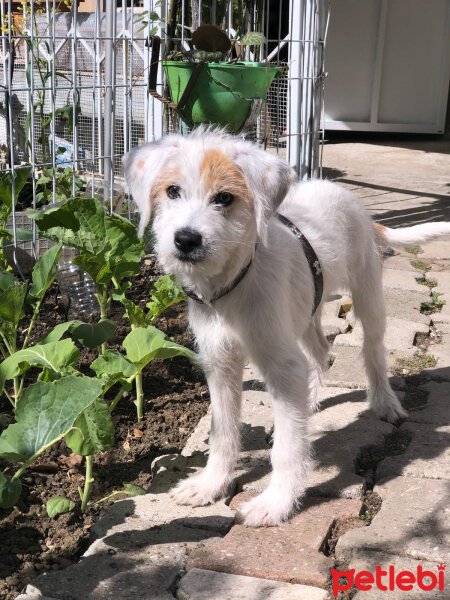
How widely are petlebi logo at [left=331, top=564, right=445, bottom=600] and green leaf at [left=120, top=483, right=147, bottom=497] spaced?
87 centimetres

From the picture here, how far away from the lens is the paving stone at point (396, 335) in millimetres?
4609

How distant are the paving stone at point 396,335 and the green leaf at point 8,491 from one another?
266cm

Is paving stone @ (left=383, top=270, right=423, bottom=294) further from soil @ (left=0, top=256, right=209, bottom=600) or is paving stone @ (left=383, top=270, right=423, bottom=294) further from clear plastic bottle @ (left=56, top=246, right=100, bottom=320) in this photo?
clear plastic bottle @ (left=56, top=246, right=100, bottom=320)

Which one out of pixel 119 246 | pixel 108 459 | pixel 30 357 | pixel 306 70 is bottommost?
pixel 108 459

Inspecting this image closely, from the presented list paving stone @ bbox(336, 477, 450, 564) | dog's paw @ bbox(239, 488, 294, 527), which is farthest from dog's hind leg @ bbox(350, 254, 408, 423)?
dog's paw @ bbox(239, 488, 294, 527)

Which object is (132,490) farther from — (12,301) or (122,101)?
(122,101)

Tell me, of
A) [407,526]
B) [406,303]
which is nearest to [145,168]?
[407,526]

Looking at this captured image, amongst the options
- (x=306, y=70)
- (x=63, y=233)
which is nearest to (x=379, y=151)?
(x=306, y=70)

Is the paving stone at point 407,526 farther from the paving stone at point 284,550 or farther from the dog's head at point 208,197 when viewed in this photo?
the dog's head at point 208,197

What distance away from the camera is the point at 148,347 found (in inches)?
118

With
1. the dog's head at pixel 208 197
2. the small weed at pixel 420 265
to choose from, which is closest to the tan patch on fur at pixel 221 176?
the dog's head at pixel 208 197

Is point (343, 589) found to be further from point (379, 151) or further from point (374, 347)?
point (379, 151)

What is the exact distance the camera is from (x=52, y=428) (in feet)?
8.03

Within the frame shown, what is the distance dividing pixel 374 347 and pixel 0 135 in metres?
5.82
